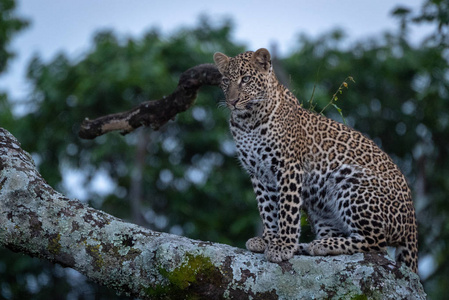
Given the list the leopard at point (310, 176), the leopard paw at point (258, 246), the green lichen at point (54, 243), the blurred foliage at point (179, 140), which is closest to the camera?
the green lichen at point (54, 243)

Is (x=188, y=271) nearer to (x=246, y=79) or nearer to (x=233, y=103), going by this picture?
(x=233, y=103)

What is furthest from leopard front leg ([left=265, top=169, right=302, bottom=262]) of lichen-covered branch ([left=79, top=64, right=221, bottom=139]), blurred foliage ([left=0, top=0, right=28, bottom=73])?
blurred foliage ([left=0, top=0, right=28, bottom=73])

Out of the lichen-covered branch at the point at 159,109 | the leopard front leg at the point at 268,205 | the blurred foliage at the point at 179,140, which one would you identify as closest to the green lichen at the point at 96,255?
the leopard front leg at the point at 268,205

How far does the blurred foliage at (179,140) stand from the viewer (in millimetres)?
21312

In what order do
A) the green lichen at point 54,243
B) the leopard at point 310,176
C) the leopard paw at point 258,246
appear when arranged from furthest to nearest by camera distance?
1. the leopard paw at point 258,246
2. the leopard at point 310,176
3. the green lichen at point 54,243

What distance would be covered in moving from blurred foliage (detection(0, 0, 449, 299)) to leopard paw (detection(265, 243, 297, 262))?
44.0ft

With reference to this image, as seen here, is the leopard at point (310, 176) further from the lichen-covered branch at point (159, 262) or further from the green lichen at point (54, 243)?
the green lichen at point (54, 243)

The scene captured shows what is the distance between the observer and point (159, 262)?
5.73 meters

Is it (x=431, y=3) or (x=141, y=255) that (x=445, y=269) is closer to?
(x=431, y=3)

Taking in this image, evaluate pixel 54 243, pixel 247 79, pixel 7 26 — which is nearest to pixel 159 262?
pixel 54 243

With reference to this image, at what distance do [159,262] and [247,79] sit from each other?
2786 millimetres

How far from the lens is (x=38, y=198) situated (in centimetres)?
598

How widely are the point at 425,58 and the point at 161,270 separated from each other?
18.9m

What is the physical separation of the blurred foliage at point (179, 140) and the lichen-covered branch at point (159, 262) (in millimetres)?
14413
